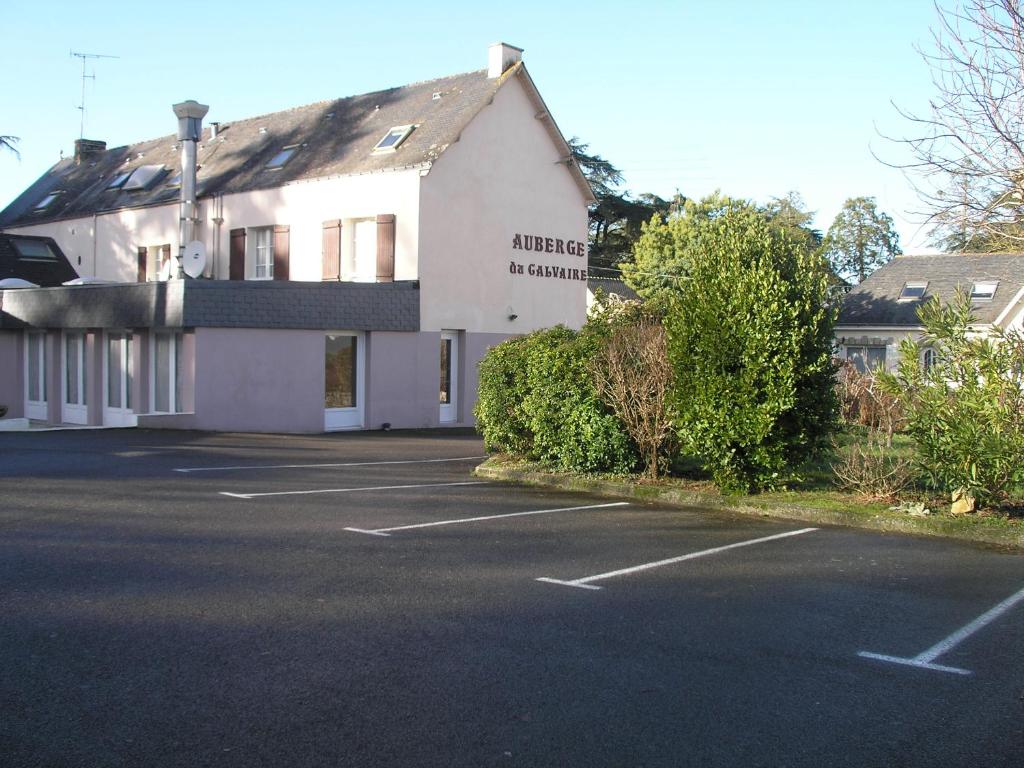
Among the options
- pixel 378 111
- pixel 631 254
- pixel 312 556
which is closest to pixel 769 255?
pixel 312 556

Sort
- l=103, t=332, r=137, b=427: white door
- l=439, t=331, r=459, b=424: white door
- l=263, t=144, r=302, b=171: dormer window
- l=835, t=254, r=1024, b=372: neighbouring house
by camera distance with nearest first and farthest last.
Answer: l=103, t=332, r=137, b=427: white door
l=439, t=331, r=459, b=424: white door
l=263, t=144, r=302, b=171: dormer window
l=835, t=254, r=1024, b=372: neighbouring house

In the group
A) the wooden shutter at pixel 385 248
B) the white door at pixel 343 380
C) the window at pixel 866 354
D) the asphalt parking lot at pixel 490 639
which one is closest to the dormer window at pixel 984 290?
the window at pixel 866 354

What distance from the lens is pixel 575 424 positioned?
44.6 feet

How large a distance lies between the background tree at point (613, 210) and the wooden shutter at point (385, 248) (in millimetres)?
29764

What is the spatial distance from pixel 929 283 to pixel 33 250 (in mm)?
32027

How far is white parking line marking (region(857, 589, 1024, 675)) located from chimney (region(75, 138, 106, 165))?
36456 millimetres

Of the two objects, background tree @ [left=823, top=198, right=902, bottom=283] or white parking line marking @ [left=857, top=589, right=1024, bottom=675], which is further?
background tree @ [left=823, top=198, right=902, bottom=283]

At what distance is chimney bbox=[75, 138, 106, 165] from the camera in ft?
121

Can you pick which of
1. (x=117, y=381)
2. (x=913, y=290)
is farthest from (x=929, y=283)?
(x=117, y=381)

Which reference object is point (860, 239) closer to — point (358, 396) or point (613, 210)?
point (613, 210)

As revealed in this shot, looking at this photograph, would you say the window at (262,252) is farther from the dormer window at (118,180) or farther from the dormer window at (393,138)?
the dormer window at (118,180)

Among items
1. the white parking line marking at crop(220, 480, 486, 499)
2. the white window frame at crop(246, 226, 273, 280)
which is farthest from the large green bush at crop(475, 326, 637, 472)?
the white window frame at crop(246, 226, 273, 280)

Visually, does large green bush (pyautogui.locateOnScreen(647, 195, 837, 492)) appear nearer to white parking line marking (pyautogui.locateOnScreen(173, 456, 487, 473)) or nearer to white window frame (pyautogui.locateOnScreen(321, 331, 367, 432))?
white parking line marking (pyautogui.locateOnScreen(173, 456, 487, 473))

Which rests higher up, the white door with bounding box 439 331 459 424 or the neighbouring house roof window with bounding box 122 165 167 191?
the neighbouring house roof window with bounding box 122 165 167 191
